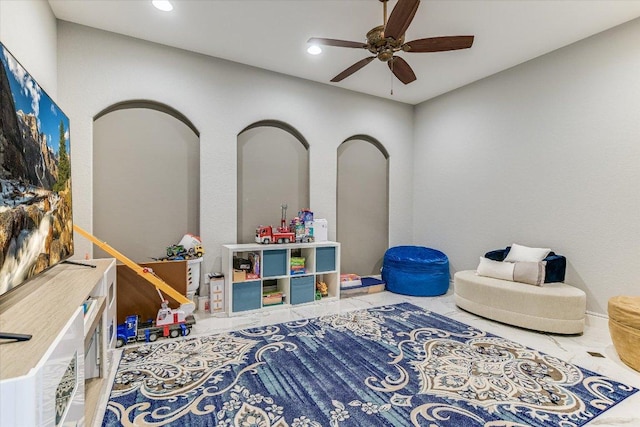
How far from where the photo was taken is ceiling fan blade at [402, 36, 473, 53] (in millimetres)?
2627

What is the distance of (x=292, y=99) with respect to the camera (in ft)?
14.6

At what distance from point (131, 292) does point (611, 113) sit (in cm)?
526

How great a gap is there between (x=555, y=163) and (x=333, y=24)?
303cm

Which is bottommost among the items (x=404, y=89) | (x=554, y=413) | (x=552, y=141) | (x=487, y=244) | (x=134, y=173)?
(x=554, y=413)

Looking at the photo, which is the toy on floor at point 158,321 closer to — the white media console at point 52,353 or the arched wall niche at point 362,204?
the white media console at point 52,353

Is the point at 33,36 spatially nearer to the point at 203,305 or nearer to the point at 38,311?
the point at 38,311

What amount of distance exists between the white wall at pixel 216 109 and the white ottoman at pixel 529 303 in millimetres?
1983

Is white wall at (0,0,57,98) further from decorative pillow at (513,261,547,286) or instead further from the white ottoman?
decorative pillow at (513,261,547,286)

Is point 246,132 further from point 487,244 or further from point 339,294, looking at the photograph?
point 487,244

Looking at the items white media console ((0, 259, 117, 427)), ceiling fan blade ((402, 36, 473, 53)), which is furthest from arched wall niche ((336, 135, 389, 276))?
white media console ((0, 259, 117, 427))

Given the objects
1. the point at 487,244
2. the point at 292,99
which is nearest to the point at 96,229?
the point at 292,99

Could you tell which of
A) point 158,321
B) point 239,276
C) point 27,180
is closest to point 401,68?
point 239,276

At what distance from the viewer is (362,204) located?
17.1ft

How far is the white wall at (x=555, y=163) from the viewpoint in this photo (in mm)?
3232
